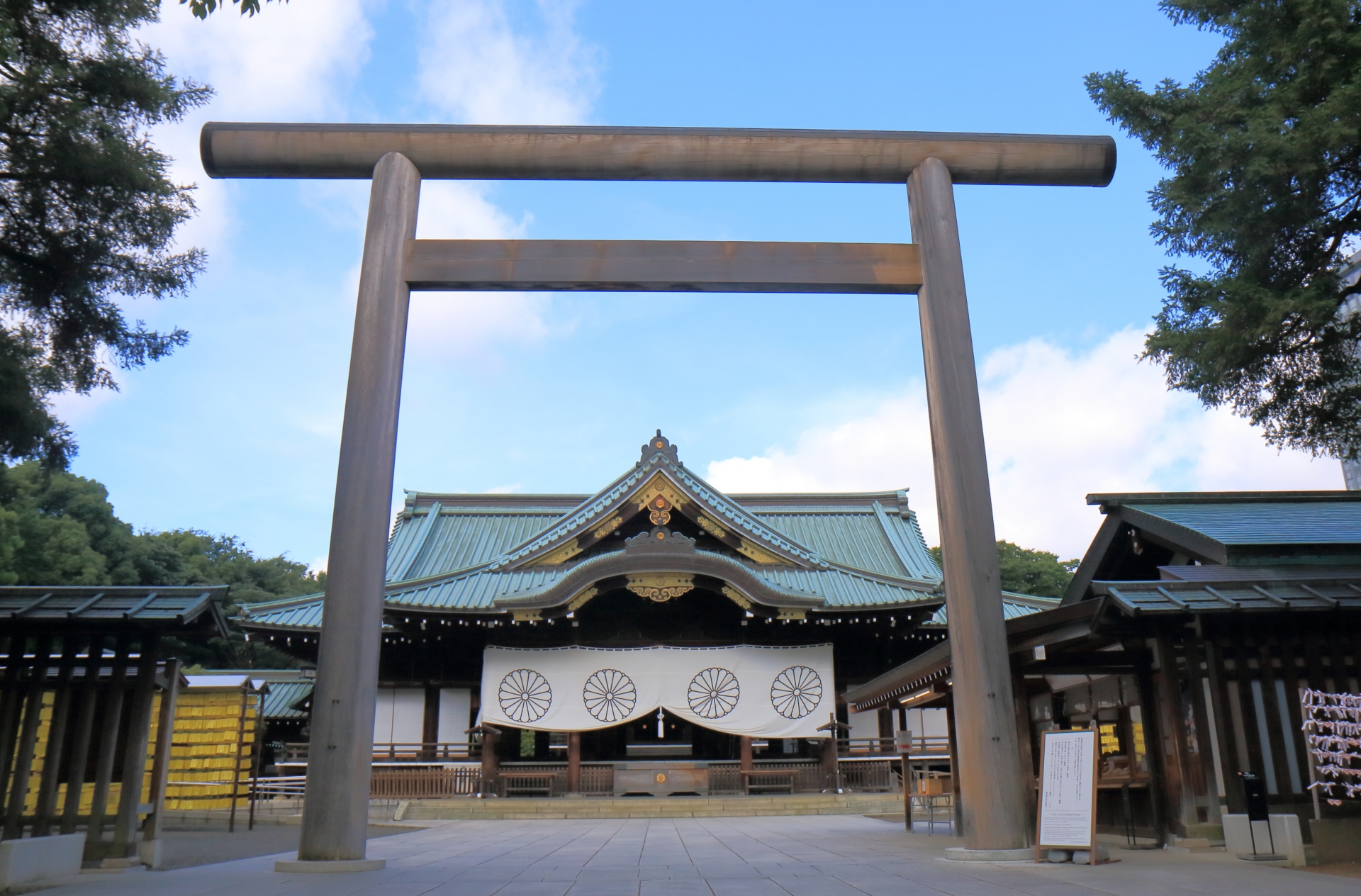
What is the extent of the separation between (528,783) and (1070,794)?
12.5 meters

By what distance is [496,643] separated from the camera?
1764 centimetres

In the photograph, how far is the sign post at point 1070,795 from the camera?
6.23 meters

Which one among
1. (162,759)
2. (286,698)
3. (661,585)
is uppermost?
(661,585)

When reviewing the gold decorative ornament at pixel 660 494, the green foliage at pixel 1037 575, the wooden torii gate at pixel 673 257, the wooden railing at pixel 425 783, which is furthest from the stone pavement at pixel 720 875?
the green foliage at pixel 1037 575

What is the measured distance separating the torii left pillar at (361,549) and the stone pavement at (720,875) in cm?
35

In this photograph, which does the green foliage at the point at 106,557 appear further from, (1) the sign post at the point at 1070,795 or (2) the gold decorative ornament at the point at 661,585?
(1) the sign post at the point at 1070,795

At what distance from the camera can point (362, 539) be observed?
6.26 m

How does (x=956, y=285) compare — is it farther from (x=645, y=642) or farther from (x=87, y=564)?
(x=87, y=564)

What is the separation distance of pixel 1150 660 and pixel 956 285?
404 cm

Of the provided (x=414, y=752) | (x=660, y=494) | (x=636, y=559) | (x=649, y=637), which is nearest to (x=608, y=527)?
(x=660, y=494)

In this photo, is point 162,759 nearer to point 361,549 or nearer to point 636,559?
point 361,549

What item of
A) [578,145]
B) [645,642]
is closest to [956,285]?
[578,145]

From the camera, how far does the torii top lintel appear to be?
23.4 ft

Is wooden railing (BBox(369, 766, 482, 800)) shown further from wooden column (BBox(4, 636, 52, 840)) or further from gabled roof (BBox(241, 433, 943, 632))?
wooden column (BBox(4, 636, 52, 840))
